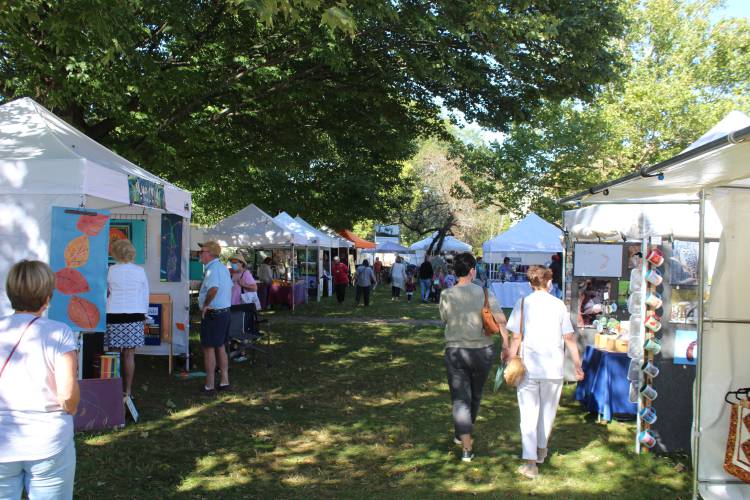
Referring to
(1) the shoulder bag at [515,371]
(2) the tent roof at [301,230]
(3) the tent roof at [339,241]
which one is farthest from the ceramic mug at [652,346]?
(3) the tent roof at [339,241]

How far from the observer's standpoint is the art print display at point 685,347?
5781mm

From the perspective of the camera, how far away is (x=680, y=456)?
577 centimetres

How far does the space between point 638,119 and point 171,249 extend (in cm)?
2429

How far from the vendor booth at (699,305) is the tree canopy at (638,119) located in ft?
73.9

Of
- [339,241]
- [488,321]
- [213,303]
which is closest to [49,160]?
[213,303]

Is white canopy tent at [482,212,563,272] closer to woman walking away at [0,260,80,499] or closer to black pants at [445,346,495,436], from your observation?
black pants at [445,346,495,436]

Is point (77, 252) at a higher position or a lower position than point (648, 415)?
higher

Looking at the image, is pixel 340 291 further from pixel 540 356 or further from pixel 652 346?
pixel 540 356

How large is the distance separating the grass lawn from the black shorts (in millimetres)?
666

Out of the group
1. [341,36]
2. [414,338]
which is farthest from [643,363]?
[414,338]

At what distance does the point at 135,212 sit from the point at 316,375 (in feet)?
11.4

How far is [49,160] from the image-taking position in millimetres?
5871

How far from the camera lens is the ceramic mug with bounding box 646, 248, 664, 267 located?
569 cm

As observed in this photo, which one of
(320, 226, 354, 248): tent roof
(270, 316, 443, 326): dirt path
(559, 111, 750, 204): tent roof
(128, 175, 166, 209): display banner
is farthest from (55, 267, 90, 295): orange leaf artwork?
(320, 226, 354, 248): tent roof
